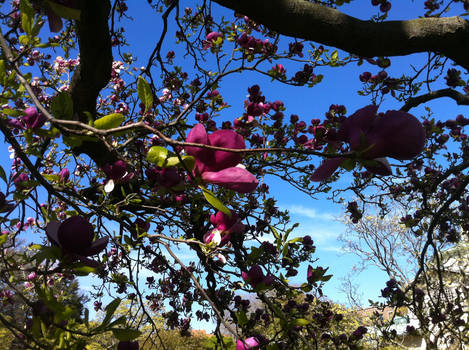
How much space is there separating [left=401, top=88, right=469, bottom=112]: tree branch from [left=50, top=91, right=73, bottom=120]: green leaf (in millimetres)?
2479

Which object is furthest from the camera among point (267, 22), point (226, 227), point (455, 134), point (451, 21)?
point (455, 134)

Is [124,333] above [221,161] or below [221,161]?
below

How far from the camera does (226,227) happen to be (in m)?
0.87

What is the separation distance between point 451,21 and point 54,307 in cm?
191

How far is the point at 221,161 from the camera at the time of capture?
1.79 feet

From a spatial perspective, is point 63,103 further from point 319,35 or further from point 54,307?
point 319,35

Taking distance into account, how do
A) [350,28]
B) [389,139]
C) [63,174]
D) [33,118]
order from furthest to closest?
[350,28]
[63,174]
[33,118]
[389,139]

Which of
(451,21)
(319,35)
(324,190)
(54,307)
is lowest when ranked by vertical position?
(54,307)

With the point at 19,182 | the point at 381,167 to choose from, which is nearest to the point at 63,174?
the point at 19,182

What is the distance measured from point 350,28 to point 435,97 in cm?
175

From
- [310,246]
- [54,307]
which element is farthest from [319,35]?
[310,246]

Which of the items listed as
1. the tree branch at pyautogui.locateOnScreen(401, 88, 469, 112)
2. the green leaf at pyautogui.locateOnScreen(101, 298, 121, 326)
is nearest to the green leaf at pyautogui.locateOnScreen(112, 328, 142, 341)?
the green leaf at pyautogui.locateOnScreen(101, 298, 121, 326)

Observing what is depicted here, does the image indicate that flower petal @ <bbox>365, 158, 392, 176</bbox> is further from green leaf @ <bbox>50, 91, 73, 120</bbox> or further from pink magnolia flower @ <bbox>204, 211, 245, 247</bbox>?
green leaf @ <bbox>50, 91, 73, 120</bbox>

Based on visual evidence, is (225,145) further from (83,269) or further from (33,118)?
(33,118)
